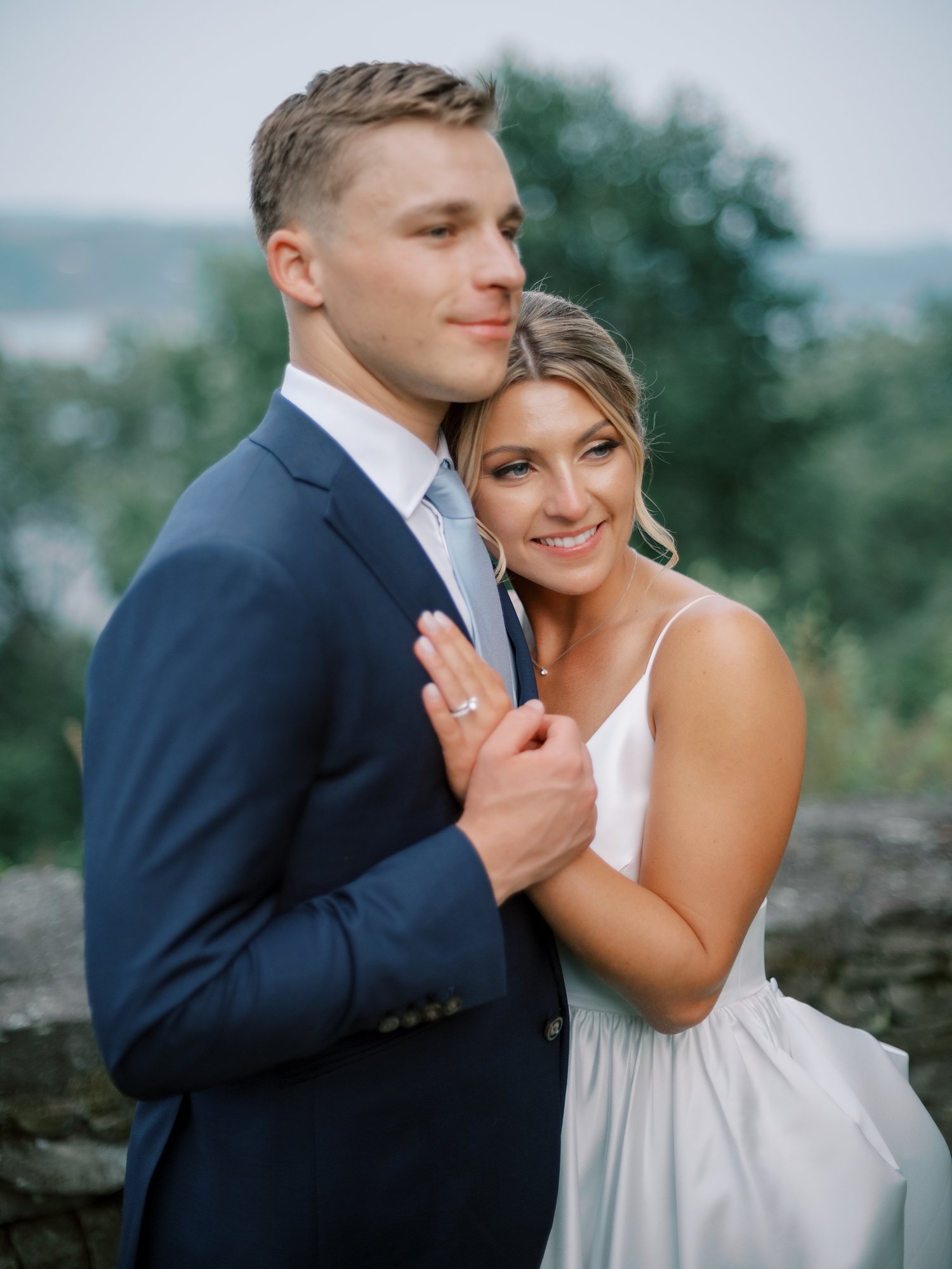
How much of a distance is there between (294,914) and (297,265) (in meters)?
0.93

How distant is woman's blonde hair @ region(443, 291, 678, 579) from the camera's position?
6.77ft

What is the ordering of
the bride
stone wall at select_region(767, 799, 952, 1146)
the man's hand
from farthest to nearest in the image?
stone wall at select_region(767, 799, 952, 1146) → the bride → the man's hand

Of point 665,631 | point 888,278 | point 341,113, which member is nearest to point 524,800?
point 665,631

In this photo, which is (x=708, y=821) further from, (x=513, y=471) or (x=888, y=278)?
(x=888, y=278)

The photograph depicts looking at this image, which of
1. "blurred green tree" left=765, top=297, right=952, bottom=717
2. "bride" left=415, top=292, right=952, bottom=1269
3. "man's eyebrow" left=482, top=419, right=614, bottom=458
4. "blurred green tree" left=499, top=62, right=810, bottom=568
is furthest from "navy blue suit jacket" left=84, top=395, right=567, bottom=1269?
"blurred green tree" left=765, top=297, right=952, bottom=717

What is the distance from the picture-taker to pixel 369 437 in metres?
1.53

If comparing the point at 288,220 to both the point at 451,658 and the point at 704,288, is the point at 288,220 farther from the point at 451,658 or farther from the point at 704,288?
the point at 704,288

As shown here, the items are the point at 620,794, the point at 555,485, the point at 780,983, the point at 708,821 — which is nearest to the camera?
the point at 708,821

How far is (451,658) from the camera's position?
1422 millimetres

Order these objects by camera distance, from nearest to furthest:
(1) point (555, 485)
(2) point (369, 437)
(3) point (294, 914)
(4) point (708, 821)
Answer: (3) point (294, 914) < (2) point (369, 437) < (4) point (708, 821) < (1) point (555, 485)

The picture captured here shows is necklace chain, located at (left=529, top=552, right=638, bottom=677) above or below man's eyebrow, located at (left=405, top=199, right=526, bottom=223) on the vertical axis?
below

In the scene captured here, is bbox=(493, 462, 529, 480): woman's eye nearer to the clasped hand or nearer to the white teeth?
the white teeth

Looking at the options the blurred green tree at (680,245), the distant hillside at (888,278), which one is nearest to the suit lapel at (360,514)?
the blurred green tree at (680,245)

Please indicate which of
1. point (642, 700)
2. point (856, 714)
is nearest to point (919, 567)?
point (856, 714)
